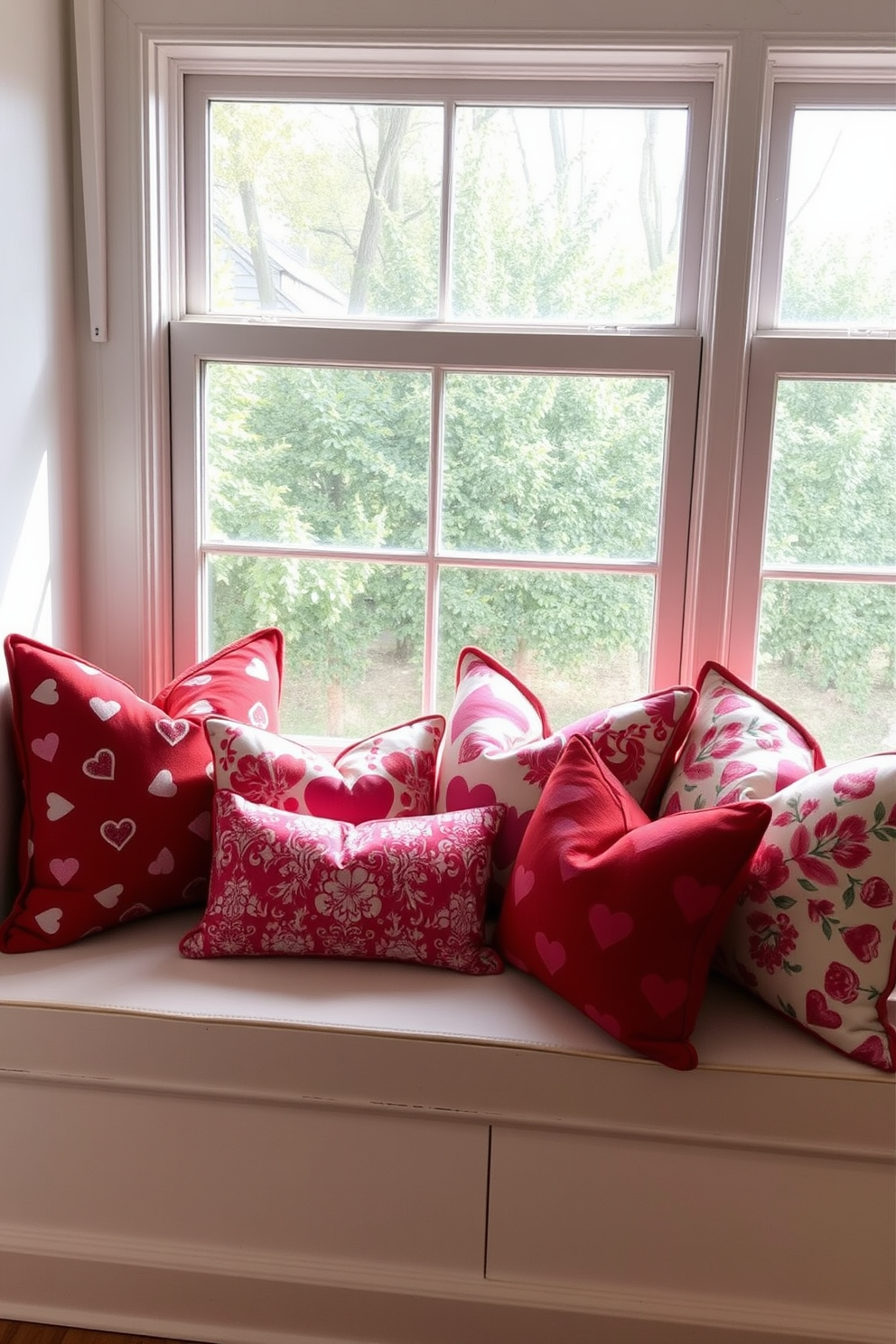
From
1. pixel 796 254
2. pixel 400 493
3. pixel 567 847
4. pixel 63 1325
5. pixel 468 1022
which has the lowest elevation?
pixel 63 1325

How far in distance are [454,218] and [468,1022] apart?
137 centimetres

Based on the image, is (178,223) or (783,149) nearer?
(783,149)

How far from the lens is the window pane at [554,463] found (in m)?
1.96

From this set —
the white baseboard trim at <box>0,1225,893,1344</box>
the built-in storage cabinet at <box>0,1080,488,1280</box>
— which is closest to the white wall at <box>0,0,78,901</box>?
the built-in storage cabinet at <box>0,1080,488,1280</box>

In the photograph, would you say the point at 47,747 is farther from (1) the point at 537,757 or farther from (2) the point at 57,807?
(1) the point at 537,757

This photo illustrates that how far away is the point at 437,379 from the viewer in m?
1.97

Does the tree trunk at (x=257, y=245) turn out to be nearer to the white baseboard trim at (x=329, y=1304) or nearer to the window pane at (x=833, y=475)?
the window pane at (x=833, y=475)

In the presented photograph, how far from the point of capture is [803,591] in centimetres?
197

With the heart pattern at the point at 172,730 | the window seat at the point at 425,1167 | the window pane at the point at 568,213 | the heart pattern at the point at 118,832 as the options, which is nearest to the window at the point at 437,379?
the window pane at the point at 568,213

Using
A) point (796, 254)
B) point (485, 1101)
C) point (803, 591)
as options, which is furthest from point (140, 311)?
point (485, 1101)

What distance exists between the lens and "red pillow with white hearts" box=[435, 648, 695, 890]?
170 cm

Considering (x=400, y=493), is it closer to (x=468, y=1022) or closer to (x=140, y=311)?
(x=140, y=311)

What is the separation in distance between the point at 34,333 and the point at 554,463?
917mm

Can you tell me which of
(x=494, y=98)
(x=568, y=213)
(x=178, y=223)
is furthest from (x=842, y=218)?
(x=178, y=223)
